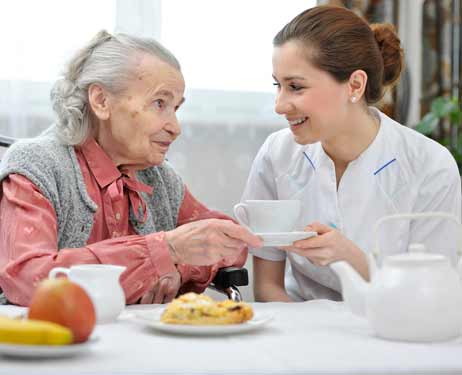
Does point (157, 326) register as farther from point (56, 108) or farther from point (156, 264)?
point (56, 108)

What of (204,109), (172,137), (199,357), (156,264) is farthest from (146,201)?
(204,109)

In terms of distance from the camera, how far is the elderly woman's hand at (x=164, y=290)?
1673mm

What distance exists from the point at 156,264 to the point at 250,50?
192 centimetres

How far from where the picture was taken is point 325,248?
1.57 metres

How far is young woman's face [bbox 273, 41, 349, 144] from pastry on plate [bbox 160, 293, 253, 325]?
949 millimetres

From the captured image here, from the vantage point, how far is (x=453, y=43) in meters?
3.73

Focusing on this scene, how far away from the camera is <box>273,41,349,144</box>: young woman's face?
1.98 meters

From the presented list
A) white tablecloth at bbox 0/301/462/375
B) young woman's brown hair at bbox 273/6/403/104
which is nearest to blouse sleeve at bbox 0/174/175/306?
white tablecloth at bbox 0/301/462/375

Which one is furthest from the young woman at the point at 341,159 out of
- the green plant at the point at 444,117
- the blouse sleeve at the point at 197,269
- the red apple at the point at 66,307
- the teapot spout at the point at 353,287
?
the green plant at the point at 444,117

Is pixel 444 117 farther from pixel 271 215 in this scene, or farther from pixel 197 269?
pixel 271 215

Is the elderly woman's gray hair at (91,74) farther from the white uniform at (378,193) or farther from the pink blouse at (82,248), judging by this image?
the white uniform at (378,193)

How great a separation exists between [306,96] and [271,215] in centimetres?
58

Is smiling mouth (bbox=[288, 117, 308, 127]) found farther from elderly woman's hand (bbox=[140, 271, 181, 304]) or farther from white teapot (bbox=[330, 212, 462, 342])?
white teapot (bbox=[330, 212, 462, 342])

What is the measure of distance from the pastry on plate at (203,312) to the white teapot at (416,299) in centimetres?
19
